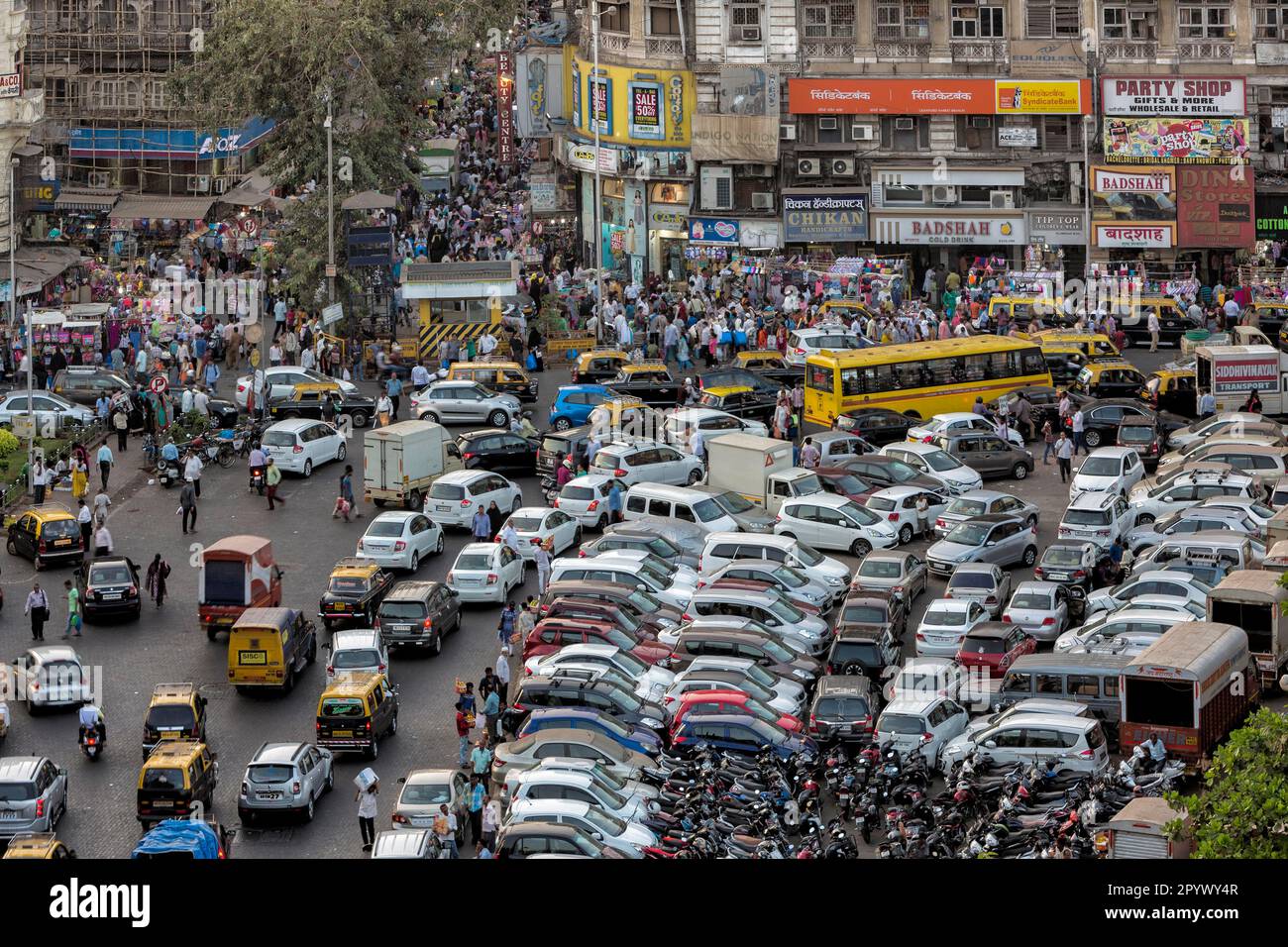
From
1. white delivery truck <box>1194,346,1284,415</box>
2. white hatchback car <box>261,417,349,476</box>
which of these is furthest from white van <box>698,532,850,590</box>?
white delivery truck <box>1194,346,1284,415</box>

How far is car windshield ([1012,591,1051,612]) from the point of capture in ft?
119

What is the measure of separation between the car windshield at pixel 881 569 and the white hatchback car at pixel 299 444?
1585 centimetres

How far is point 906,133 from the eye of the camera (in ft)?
233

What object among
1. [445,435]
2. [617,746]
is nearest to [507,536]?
[445,435]

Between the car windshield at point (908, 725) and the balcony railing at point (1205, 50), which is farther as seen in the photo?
the balcony railing at point (1205, 50)

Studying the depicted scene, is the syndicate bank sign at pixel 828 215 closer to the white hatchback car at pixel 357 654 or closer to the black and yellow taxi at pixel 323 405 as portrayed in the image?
the black and yellow taxi at pixel 323 405

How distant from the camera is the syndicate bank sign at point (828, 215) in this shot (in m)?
69.8

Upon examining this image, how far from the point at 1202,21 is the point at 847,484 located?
32.6 m

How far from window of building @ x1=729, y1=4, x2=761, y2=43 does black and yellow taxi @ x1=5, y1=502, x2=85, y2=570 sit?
116 ft

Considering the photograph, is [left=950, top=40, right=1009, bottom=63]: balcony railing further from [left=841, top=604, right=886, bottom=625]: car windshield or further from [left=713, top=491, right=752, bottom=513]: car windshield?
[left=841, top=604, right=886, bottom=625]: car windshield

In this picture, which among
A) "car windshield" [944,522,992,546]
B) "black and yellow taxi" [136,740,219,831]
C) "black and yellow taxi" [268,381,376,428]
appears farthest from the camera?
"black and yellow taxi" [268,381,376,428]

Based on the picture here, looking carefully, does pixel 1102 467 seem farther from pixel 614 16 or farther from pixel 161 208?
pixel 161 208

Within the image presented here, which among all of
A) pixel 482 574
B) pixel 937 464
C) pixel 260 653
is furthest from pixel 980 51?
pixel 260 653

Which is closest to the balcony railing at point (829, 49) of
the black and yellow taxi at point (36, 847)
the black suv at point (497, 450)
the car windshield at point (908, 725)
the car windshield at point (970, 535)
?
the black suv at point (497, 450)
